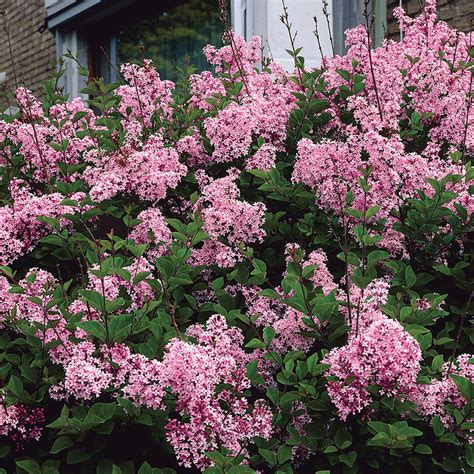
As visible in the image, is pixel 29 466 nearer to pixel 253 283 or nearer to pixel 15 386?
pixel 15 386

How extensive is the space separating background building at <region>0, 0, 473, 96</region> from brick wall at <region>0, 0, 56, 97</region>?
0.01m

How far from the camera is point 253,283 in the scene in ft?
6.42

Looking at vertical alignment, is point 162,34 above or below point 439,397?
above

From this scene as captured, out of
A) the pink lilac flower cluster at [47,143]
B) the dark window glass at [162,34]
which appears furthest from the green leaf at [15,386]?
the dark window glass at [162,34]

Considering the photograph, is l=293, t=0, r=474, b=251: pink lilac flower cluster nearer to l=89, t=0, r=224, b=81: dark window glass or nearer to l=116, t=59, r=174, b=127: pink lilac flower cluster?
l=116, t=59, r=174, b=127: pink lilac flower cluster

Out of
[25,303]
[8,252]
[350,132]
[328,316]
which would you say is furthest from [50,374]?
[350,132]

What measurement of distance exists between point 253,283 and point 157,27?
692 centimetres

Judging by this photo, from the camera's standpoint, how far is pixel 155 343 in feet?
5.48

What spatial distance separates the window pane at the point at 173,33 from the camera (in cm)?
750

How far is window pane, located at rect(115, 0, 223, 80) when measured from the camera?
7504mm

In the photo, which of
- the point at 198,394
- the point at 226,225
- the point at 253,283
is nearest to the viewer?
the point at 198,394

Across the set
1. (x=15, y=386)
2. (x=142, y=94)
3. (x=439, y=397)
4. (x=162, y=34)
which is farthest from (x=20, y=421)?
(x=162, y=34)

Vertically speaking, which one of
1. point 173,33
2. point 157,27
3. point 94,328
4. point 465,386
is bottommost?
point 465,386

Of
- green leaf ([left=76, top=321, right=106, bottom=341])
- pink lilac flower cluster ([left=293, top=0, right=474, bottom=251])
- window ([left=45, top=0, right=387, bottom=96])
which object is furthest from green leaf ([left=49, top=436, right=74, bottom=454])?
window ([left=45, top=0, right=387, bottom=96])
